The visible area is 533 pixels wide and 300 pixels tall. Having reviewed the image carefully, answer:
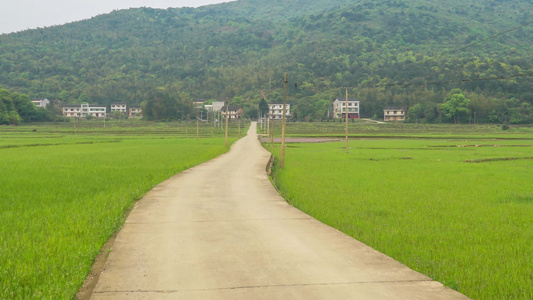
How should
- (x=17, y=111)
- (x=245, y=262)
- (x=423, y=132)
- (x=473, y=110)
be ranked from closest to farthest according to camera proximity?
(x=245, y=262), (x=423, y=132), (x=17, y=111), (x=473, y=110)

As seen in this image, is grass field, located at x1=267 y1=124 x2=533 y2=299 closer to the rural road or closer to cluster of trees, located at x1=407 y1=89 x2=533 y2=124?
the rural road

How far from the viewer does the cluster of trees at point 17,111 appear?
4724 inches

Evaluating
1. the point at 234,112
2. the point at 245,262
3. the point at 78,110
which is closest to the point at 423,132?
the point at 234,112

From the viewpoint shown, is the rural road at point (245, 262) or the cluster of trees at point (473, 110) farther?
the cluster of trees at point (473, 110)

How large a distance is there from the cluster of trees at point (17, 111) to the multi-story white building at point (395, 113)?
380ft

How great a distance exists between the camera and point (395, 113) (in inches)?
6093

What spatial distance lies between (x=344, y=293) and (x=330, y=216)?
6.42 metres

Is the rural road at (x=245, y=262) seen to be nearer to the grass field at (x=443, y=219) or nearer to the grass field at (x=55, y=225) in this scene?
the grass field at (x=55, y=225)

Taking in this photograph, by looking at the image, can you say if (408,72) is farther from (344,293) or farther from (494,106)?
(344,293)

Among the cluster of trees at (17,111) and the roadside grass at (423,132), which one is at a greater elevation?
the cluster of trees at (17,111)

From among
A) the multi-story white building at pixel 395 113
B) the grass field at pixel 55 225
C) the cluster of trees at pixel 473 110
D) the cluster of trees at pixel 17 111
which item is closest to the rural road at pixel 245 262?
the grass field at pixel 55 225

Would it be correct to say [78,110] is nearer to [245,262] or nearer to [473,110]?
[473,110]

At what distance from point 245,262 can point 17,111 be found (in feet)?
475

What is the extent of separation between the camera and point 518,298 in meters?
6.23
